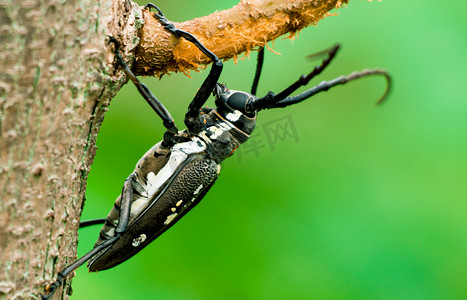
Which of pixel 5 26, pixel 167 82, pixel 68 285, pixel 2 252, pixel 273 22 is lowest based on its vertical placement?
pixel 68 285

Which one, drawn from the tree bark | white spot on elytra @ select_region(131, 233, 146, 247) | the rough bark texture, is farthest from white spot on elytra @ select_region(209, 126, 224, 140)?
the rough bark texture

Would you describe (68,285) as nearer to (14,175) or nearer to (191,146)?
(14,175)

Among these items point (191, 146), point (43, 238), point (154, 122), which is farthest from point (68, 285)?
point (154, 122)

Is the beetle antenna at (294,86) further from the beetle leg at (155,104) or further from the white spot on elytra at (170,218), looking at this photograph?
the white spot on elytra at (170,218)

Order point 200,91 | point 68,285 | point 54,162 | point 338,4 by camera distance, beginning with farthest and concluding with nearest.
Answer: point 200,91
point 338,4
point 68,285
point 54,162

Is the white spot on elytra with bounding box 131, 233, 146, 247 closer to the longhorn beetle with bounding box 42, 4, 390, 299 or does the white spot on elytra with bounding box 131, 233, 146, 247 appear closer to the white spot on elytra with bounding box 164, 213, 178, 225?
the longhorn beetle with bounding box 42, 4, 390, 299

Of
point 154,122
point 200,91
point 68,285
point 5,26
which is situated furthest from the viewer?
point 154,122

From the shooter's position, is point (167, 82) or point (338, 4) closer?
point (338, 4)

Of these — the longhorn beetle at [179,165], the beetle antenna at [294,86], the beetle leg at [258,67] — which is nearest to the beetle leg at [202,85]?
the longhorn beetle at [179,165]
